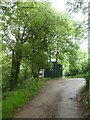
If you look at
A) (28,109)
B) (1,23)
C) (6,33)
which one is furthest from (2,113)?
(6,33)

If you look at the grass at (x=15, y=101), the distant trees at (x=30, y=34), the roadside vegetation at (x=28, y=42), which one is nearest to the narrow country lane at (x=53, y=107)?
the grass at (x=15, y=101)

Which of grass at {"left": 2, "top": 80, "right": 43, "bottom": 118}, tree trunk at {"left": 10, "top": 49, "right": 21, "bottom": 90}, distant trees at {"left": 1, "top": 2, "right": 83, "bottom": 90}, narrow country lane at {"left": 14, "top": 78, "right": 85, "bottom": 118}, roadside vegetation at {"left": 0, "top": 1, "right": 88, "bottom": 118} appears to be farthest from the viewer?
tree trunk at {"left": 10, "top": 49, "right": 21, "bottom": 90}

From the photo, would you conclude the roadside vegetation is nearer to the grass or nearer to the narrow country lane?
the grass

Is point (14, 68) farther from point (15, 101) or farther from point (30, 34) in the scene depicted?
point (15, 101)

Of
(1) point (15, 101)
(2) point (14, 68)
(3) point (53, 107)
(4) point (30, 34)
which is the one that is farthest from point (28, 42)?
(3) point (53, 107)

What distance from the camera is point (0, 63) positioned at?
2050 centimetres

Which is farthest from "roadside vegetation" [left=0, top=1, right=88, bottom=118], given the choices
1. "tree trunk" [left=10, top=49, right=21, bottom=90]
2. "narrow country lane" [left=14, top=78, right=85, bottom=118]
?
"narrow country lane" [left=14, top=78, right=85, bottom=118]

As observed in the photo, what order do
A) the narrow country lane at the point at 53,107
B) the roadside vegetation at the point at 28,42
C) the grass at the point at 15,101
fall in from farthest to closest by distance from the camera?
the roadside vegetation at the point at 28,42, the grass at the point at 15,101, the narrow country lane at the point at 53,107

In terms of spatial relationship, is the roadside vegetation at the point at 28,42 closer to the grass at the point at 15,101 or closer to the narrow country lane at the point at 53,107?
the grass at the point at 15,101

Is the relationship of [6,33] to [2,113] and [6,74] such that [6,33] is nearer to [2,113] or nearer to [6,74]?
[6,74]

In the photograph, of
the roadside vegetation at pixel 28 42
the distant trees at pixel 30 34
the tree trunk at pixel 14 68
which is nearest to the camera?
the roadside vegetation at pixel 28 42

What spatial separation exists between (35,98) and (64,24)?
723 centimetres

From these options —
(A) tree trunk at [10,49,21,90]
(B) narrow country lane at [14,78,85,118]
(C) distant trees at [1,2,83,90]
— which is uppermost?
(C) distant trees at [1,2,83,90]

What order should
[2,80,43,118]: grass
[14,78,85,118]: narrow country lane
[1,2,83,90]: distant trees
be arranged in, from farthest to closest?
[1,2,83,90]: distant trees
[2,80,43,118]: grass
[14,78,85,118]: narrow country lane
